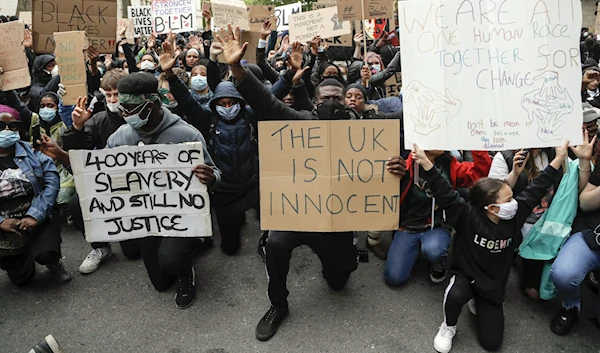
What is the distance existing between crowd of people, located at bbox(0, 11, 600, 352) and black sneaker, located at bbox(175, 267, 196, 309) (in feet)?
0.04

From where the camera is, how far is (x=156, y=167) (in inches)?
134

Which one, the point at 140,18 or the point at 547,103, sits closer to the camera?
the point at 547,103

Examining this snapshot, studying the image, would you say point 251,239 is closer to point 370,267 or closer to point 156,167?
point 370,267

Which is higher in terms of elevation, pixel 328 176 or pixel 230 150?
pixel 230 150

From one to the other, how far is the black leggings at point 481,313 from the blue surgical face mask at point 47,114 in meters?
4.48

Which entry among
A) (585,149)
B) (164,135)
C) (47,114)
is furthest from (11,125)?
(585,149)

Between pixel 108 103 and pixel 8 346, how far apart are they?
7.52 ft

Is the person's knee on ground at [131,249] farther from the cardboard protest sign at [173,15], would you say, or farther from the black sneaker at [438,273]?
the cardboard protest sign at [173,15]

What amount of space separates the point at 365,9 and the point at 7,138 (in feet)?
17.1

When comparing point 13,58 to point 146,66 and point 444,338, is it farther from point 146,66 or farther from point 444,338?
point 444,338

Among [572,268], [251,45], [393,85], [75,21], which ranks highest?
[75,21]

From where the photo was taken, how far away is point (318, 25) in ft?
25.2

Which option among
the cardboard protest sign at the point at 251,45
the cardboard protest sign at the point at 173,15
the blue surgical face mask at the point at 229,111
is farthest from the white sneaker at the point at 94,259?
the cardboard protest sign at the point at 173,15

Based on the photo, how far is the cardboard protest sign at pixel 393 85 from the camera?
636 cm
